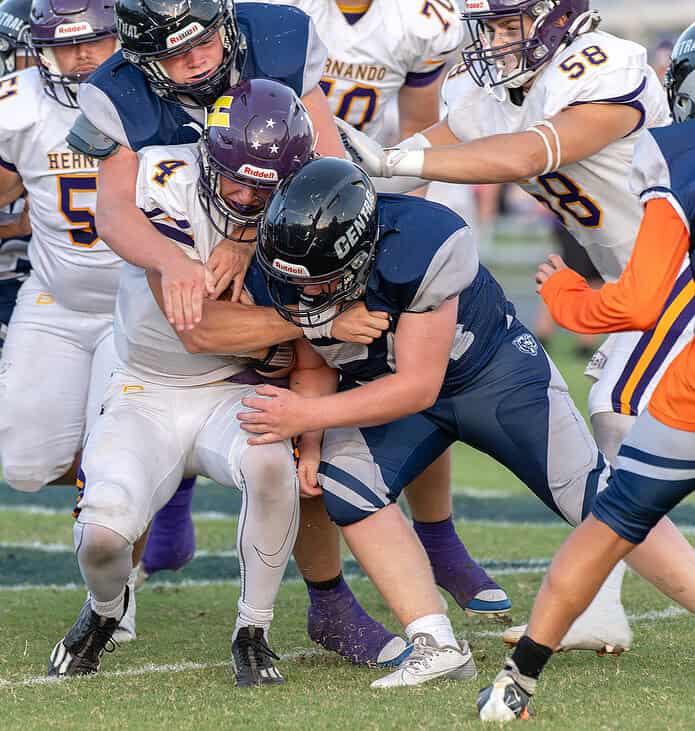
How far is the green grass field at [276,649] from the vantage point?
2988mm

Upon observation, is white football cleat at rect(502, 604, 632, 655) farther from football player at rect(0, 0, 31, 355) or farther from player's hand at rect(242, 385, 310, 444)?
football player at rect(0, 0, 31, 355)

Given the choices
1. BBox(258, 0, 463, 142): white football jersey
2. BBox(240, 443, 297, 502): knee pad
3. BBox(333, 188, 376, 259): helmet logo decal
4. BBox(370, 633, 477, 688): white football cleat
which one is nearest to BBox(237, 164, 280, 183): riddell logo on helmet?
BBox(333, 188, 376, 259): helmet logo decal

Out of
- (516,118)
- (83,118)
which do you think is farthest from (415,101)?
(83,118)

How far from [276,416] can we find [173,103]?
3.14ft

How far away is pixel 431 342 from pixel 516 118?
112 centimetres

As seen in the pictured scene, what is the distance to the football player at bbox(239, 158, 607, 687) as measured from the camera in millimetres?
3271

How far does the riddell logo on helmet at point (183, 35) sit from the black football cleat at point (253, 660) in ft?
4.97

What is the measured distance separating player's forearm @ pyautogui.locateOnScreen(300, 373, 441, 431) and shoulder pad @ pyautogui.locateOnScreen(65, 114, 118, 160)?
0.91 m

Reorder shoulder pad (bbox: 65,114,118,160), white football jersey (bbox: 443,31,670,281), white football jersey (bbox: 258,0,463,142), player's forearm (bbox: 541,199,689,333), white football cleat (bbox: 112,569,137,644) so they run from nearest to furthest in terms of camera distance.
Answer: player's forearm (bbox: 541,199,689,333) → shoulder pad (bbox: 65,114,118,160) → white football jersey (bbox: 443,31,670,281) → white football cleat (bbox: 112,569,137,644) → white football jersey (bbox: 258,0,463,142)

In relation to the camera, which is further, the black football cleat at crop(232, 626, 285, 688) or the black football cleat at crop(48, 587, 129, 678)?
the black football cleat at crop(48, 587, 129, 678)

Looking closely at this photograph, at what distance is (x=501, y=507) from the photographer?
6496 millimetres

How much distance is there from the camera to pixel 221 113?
3412 millimetres

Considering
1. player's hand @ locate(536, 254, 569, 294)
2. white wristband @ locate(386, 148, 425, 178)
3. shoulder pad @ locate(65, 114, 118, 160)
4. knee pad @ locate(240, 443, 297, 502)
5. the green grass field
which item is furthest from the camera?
white wristband @ locate(386, 148, 425, 178)

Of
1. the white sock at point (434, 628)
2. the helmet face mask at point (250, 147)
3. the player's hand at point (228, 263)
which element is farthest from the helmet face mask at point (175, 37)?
the white sock at point (434, 628)
